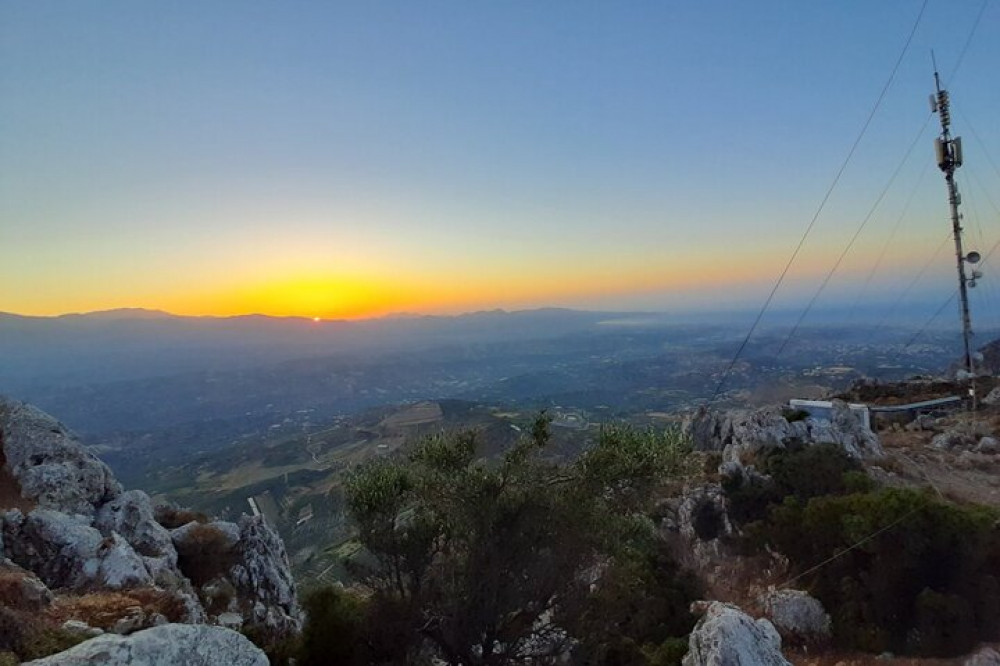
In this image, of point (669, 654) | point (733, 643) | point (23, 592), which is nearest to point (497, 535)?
point (669, 654)

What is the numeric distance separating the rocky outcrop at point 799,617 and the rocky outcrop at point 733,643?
4687 millimetres

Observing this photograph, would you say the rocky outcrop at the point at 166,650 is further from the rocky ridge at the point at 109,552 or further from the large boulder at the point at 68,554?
the large boulder at the point at 68,554

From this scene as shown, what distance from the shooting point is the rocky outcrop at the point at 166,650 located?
6.77 metres

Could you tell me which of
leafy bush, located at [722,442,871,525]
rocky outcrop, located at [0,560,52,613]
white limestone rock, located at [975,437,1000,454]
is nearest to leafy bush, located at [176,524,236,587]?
rocky outcrop, located at [0,560,52,613]

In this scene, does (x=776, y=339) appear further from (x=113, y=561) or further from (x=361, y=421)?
(x=113, y=561)

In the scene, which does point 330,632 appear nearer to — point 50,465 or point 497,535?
point 497,535

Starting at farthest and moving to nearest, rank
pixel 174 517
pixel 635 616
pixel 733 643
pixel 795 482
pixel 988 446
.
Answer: pixel 988 446 < pixel 795 482 < pixel 174 517 < pixel 635 616 < pixel 733 643

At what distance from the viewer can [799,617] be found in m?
15.5

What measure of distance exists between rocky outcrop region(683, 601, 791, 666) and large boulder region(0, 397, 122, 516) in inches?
691

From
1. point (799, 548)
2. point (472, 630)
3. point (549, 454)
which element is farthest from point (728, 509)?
point (472, 630)

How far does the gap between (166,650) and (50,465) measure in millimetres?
13811

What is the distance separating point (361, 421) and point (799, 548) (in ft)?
445

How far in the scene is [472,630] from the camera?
13.1 metres

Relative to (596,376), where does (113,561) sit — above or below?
above
